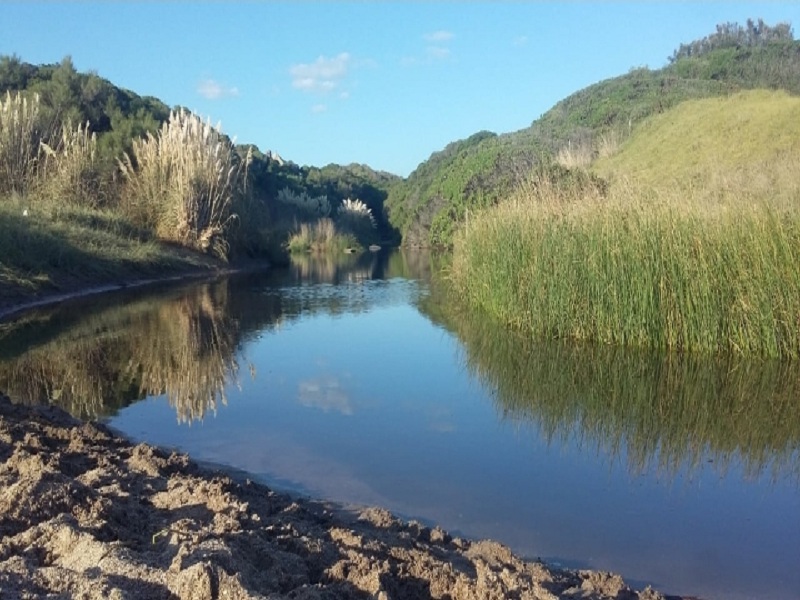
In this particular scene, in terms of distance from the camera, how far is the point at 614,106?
57031mm

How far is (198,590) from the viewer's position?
8.06 ft

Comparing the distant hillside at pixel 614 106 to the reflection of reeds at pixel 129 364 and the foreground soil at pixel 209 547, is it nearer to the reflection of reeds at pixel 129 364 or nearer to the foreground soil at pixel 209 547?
the reflection of reeds at pixel 129 364

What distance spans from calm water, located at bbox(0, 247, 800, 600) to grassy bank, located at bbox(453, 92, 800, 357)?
20.3 inches

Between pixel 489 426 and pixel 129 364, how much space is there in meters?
4.38

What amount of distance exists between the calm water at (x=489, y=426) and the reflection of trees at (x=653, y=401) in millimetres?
28

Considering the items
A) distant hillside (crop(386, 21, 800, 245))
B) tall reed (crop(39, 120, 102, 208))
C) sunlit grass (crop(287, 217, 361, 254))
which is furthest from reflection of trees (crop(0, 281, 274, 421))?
sunlit grass (crop(287, 217, 361, 254))

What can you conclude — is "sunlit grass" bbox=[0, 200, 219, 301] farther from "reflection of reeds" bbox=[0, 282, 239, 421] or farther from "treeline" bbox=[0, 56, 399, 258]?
"reflection of reeds" bbox=[0, 282, 239, 421]

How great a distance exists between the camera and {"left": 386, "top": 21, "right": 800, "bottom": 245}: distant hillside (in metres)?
42.8

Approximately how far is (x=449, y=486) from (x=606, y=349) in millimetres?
5056

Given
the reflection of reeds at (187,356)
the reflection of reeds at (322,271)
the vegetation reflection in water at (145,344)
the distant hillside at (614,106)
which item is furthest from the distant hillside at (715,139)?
the reflection of reeds at (187,356)

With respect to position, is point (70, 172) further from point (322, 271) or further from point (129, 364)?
point (129, 364)

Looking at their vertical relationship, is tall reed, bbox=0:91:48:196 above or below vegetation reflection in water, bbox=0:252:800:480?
above

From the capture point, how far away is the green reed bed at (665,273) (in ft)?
29.9

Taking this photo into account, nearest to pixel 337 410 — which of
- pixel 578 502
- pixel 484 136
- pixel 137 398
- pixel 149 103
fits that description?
pixel 137 398
